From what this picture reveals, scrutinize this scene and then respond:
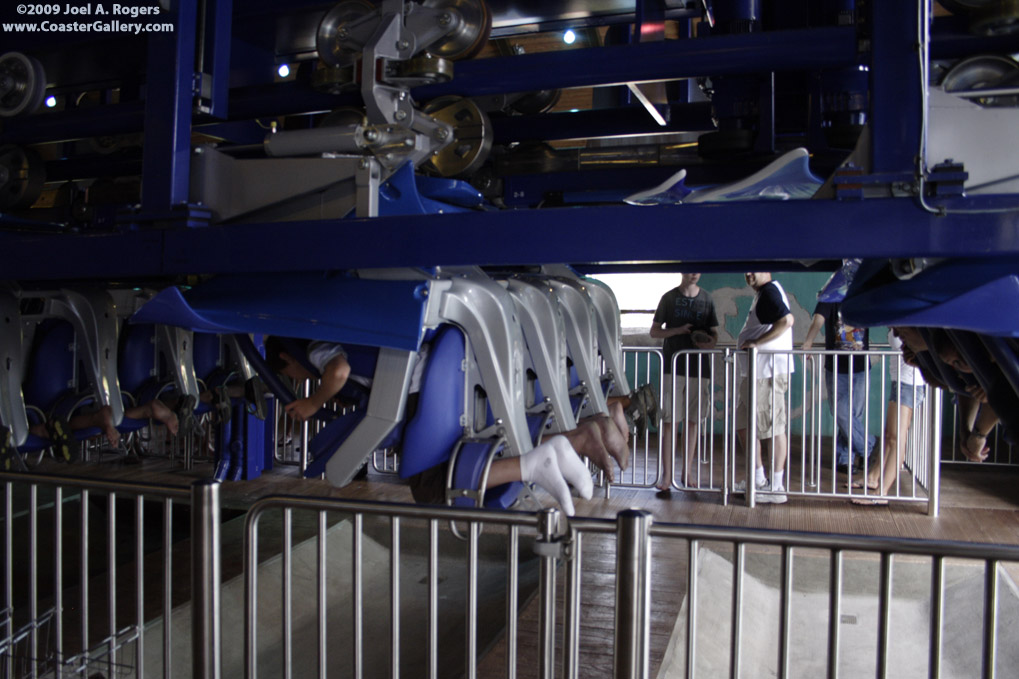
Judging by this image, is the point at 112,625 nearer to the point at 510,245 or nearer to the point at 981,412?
the point at 510,245

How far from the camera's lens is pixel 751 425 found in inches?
252

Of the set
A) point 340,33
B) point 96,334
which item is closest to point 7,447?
point 96,334

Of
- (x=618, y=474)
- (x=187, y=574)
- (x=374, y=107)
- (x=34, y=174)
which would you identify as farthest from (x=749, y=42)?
(x=618, y=474)

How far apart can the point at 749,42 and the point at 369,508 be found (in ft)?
6.51

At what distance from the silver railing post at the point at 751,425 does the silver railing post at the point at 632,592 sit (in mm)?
4419

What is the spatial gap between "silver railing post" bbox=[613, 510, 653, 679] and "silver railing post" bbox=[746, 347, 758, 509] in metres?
4.42

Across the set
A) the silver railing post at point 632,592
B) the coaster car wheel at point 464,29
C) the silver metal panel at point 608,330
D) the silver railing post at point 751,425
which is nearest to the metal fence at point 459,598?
the silver railing post at point 632,592

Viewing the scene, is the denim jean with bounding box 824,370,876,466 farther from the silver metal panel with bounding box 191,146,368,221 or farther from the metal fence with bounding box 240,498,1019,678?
the silver metal panel with bounding box 191,146,368,221

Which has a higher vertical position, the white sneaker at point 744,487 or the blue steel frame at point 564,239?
the blue steel frame at point 564,239

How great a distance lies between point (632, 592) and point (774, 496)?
4.87 meters

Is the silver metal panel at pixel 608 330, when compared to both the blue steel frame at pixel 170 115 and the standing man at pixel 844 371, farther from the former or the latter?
the standing man at pixel 844 371

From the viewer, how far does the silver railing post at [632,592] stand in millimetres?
2119

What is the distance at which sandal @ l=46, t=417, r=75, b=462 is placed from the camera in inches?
174

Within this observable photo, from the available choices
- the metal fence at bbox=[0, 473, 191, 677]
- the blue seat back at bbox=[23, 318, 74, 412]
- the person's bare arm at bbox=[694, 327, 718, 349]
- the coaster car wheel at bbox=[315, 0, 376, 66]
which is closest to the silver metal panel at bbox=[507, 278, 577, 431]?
the coaster car wheel at bbox=[315, 0, 376, 66]
